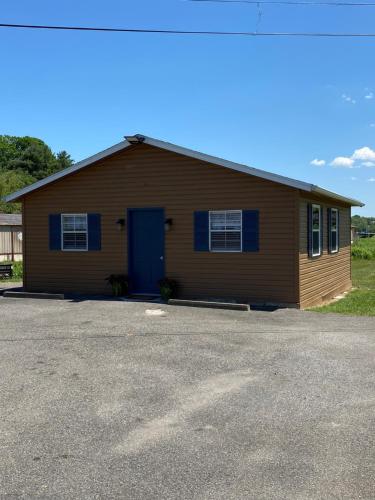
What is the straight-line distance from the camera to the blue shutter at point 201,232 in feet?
44.5

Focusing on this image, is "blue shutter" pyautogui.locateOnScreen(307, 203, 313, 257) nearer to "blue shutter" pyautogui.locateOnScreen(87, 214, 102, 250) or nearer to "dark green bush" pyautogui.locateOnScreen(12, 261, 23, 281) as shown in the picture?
"blue shutter" pyautogui.locateOnScreen(87, 214, 102, 250)

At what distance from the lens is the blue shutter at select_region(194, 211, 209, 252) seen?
44.5 feet

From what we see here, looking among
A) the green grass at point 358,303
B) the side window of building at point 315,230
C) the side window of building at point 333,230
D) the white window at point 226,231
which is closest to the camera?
the green grass at point 358,303

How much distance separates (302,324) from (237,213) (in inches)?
145

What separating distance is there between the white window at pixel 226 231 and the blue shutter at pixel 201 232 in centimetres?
13

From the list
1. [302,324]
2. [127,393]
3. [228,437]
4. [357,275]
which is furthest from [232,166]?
[357,275]

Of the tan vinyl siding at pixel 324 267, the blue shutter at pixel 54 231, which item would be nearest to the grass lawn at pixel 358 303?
the tan vinyl siding at pixel 324 267

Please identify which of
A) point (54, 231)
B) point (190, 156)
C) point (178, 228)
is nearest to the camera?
point (190, 156)

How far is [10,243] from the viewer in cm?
3084

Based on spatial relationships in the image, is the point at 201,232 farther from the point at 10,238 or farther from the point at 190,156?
the point at 10,238

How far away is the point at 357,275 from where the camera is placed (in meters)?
24.7

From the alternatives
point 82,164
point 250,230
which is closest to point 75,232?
point 82,164

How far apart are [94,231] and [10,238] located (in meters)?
17.6

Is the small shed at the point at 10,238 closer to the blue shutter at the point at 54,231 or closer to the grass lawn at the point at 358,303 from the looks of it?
the blue shutter at the point at 54,231
